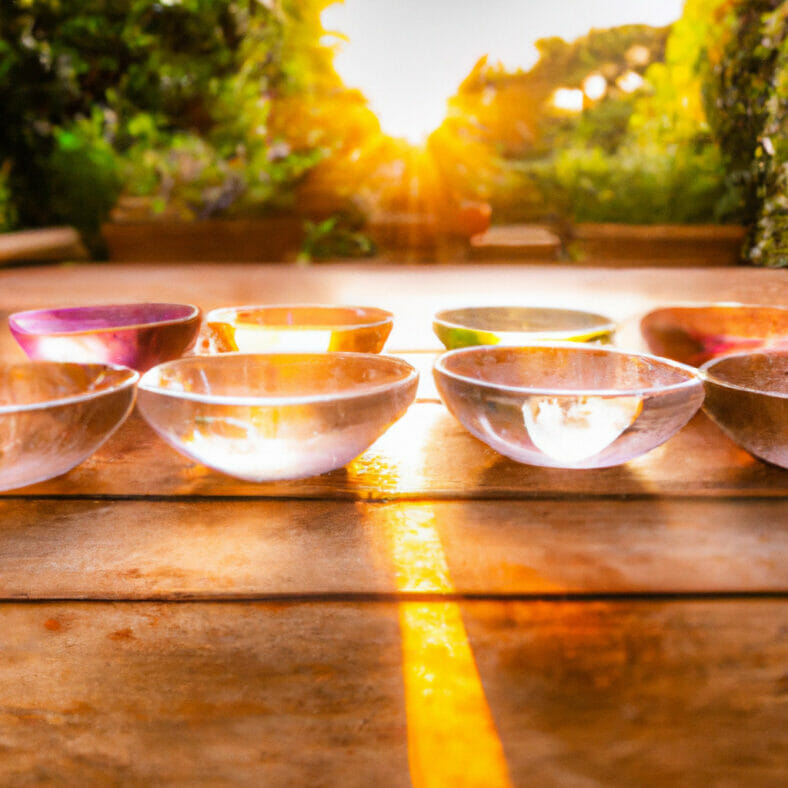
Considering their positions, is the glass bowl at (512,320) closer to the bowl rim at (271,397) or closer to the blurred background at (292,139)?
the bowl rim at (271,397)

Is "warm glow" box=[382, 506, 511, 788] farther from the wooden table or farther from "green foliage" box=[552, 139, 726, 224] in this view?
"green foliage" box=[552, 139, 726, 224]

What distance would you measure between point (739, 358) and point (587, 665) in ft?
1.29

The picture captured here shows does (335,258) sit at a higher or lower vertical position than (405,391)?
lower

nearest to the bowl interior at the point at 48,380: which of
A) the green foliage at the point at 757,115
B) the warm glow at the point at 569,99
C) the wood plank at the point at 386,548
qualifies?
the wood plank at the point at 386,548

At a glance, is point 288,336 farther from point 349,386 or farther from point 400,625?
point 400,625

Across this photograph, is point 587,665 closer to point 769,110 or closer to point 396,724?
point 396,724

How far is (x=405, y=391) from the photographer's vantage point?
19.2 inches

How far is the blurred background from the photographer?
342 centimetres

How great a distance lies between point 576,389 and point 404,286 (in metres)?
1.90

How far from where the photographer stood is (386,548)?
431 mm

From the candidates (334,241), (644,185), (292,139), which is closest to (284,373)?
(644,185)

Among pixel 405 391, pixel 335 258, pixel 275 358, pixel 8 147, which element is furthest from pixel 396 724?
pixel 8 147

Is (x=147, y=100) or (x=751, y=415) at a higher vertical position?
(x=147, y=100)

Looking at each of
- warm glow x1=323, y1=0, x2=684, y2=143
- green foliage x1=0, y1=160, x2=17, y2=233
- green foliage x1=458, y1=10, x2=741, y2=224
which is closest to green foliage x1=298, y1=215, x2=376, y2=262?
warm glow x1=323, y1=0, x2=684, y2=143
